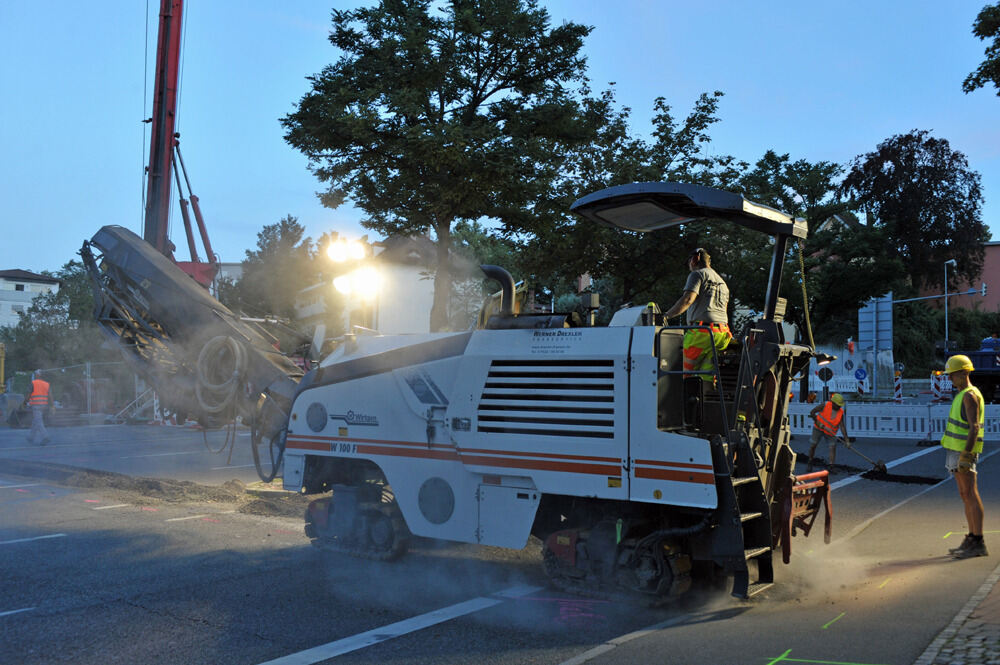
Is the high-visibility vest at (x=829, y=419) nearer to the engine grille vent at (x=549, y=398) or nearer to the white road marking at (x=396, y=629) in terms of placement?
the white road marking at (x=396, y=629)

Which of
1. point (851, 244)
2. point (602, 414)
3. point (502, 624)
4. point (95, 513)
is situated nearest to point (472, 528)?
point (502, 624)

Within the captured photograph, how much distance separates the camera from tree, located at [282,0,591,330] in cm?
1128

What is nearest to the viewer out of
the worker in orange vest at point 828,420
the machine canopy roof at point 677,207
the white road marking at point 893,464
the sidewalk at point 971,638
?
the sidewalk at point 971,638

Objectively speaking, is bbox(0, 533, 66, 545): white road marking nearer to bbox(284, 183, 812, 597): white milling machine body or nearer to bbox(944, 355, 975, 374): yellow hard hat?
bbox(284, 183, 812, 597): white milling machine body

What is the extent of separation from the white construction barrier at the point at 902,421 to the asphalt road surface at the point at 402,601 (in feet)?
36.2

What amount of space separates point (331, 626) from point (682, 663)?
226cm

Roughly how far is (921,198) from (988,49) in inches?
1456

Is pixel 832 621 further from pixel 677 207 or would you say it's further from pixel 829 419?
pixel 829 419

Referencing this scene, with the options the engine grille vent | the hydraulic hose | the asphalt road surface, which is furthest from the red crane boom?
the engine grille vent

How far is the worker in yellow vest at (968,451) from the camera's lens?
7.11m

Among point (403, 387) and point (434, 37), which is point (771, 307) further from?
point (434, 37)

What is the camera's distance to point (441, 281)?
12.6 m

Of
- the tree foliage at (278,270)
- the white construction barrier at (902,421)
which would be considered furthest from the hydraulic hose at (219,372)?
the tree foliage at (278,270)

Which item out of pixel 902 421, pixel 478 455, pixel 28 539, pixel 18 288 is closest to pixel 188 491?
pixel 28 539
